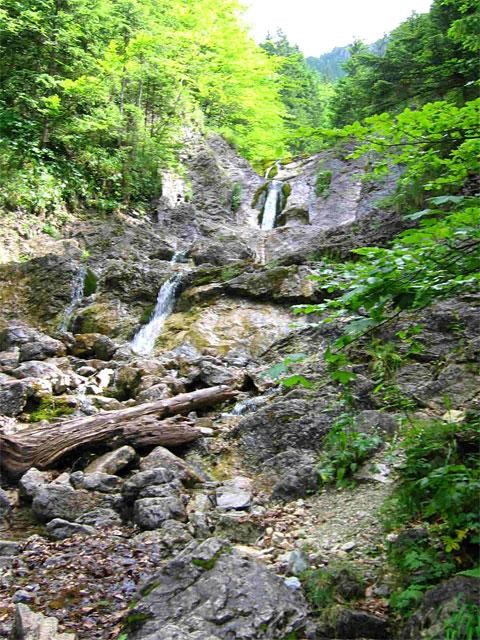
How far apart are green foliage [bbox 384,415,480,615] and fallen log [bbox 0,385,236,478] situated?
3.58m

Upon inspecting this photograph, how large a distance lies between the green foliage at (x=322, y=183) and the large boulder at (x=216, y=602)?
19376mm

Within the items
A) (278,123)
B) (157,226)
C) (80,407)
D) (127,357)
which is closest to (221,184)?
(157,226)

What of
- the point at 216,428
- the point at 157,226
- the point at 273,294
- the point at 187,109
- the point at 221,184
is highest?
the point at 187,109

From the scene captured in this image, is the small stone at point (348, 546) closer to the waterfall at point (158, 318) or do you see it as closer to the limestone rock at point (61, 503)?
the limestone rock at point (61, 503)

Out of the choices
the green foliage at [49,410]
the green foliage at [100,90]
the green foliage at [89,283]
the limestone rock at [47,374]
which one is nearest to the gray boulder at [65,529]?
the green foliage at [49,410]

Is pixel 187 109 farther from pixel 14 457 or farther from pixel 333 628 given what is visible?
pixel 333 628

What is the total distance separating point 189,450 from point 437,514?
3.87m

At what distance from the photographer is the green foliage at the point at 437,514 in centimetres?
271

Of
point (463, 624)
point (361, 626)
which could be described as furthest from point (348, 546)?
point (463, 624)

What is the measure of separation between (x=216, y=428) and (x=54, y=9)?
1513cm

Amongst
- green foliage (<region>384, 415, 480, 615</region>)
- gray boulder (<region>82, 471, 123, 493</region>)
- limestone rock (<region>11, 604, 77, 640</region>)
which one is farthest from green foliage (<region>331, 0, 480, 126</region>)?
limestone rock (<region>11, 604, 77, 640</region>)

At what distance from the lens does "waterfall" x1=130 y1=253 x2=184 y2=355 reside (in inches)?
468

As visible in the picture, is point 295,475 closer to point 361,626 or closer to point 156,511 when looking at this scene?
point 156,511

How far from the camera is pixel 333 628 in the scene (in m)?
2.77
